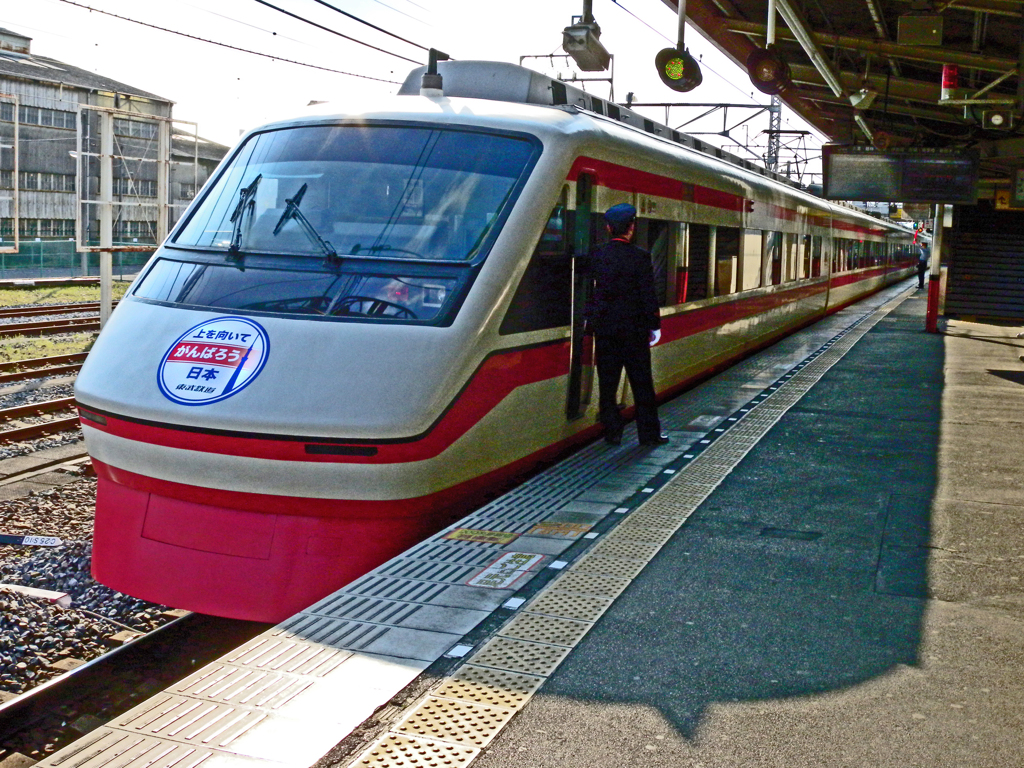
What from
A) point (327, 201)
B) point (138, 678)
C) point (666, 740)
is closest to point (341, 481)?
point (138, 678)

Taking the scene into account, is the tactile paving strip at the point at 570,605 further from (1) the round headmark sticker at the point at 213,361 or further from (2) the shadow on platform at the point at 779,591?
(1) the round headmark sticker at the point at 213,361

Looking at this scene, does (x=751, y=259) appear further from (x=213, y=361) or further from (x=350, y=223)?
(x=213, y=361)

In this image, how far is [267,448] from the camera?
15.7 feet

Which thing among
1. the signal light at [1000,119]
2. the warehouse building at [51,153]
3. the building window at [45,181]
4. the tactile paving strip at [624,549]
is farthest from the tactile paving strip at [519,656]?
the building window at [45,181]

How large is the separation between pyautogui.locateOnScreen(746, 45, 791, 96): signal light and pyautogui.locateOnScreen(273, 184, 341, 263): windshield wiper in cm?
687

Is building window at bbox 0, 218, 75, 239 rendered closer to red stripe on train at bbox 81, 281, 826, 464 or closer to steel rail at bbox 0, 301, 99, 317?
steel rail at bbox 0, 301, 99, 317

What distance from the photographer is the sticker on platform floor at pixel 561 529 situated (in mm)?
5133

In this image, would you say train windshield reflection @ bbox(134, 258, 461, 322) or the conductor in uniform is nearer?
train windshield reflection @ bbox(134, 258, 461, 322)

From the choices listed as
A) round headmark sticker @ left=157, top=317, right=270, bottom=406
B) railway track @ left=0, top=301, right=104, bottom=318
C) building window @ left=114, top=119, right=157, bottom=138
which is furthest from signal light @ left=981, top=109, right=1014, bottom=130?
railway track @ left=0, top=301, right=104, bottom=318

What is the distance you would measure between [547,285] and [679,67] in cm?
612

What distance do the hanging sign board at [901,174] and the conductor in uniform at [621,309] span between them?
27.3 ft

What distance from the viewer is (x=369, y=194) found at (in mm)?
5844

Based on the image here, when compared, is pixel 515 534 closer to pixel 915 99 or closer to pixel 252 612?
pixel 252 612

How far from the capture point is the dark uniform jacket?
684cm
